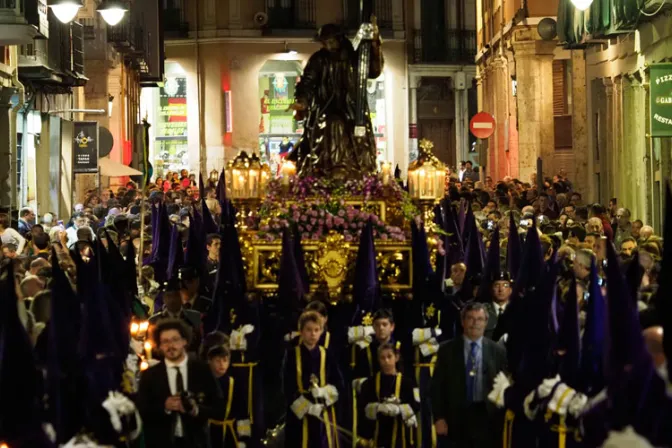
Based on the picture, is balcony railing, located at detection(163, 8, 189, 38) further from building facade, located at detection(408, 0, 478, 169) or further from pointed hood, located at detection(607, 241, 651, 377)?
pointed hood, located at detection(607, 241, 651, 377)

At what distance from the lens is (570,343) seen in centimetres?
995

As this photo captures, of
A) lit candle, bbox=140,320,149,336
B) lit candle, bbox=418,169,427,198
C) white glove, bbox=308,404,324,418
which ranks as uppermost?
lit candle, bbox=418,169,427,198

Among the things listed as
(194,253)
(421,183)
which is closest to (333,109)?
(421,183)

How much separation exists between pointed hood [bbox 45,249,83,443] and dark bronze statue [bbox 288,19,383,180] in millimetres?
8275

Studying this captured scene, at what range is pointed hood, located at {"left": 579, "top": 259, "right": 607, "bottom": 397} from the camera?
31.7ft

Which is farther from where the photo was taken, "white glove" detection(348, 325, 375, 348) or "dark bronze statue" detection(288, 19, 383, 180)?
"dark bronze statue" detection(288, 19, 383, 180)

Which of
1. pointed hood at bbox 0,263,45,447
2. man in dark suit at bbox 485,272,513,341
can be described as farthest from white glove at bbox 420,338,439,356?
pointed hood at bbox 0,263,45,447

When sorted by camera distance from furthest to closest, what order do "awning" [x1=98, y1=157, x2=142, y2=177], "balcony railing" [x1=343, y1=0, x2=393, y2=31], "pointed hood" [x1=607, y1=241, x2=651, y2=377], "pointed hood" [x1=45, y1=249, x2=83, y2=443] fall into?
"balcony railing" [x1=343, y1=0, x2=393, y2=31] < "awning" [x1=98, y1=157, x2=142, y2=177] < "pointed hood" [x1=45, y1=249, x2=83, y2=443] < "pointed hood" [x1=607, y1=241, x2=651, y2=377]

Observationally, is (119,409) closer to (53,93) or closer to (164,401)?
(164,401)

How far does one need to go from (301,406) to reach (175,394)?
2.63m

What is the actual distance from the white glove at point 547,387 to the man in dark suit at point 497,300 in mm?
3045

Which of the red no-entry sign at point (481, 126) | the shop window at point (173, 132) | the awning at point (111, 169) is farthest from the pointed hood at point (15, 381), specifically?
the shop window at point (173, 132)

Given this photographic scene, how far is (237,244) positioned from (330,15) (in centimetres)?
4388

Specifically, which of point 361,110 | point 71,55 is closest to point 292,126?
point 71,55
